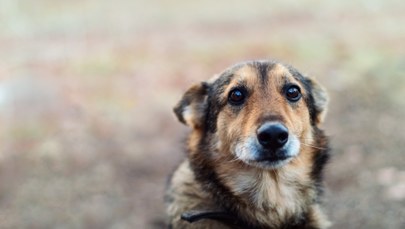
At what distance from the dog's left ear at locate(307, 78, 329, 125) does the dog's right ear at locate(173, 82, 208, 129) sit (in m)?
0.95

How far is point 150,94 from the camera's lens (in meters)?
13.4

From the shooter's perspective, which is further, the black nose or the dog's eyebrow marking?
the dog's eyebrow marking

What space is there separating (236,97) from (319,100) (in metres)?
0.89

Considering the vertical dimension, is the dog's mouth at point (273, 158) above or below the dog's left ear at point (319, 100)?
below

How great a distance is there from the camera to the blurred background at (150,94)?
877 centimetres

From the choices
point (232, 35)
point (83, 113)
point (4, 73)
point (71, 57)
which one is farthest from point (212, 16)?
point (83, 113)

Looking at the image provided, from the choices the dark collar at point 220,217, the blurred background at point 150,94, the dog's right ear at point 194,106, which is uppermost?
the blurred background at point 150,94

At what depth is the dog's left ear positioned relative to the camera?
19.9 feet

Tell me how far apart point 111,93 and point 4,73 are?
2.86 metres

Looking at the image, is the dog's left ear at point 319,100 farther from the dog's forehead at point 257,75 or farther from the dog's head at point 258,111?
the dog's forehead at point 257,75

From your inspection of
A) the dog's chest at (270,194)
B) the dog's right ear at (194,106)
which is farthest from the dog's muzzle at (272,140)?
the dog's right ear at (194,106)

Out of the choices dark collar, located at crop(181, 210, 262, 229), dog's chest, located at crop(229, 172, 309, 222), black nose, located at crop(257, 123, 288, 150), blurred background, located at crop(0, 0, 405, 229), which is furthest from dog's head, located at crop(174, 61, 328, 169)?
blurred background, located at crop(0, 0, 405, 229)

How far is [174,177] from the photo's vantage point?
6.04 m

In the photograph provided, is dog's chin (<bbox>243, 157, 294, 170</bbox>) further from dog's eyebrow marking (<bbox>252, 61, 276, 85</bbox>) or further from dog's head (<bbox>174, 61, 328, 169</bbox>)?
dog's eyebrow marking (<bbox>252, 61, 276, 85</bbox>)
